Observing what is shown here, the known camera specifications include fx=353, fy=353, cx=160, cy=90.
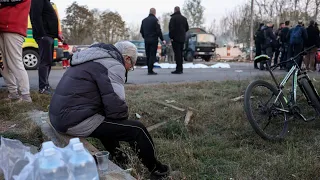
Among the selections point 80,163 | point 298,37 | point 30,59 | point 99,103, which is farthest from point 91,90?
point 298,37

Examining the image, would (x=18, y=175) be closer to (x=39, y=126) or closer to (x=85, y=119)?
(x=85, y=119)

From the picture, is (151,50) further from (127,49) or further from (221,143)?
(127,49)

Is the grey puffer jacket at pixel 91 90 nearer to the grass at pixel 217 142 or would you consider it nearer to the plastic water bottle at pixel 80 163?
the grass at pixel 217 142

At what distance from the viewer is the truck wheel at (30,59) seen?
11774mm

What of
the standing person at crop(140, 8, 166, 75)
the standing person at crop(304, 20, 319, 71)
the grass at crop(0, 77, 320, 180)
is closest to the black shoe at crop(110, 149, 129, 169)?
the grass at crop(0, 77, 320, 180)

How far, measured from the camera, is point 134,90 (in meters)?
7.09

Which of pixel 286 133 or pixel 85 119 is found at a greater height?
pixel 85 119

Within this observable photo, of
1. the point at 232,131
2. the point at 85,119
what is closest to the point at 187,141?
the point at 232,131

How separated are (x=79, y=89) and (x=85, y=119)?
26 centimetres

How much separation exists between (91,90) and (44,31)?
3.33 meters

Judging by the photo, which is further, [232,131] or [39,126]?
[232,131]

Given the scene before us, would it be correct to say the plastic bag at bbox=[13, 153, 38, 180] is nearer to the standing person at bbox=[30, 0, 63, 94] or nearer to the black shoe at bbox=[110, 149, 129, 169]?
the black shoe at bbox=[110, 149, 129, 169]

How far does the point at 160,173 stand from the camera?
9.90ft

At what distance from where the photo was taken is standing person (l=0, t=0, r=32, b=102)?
4734mm
